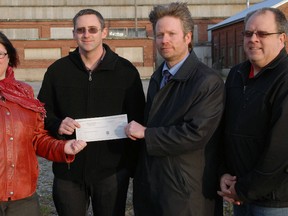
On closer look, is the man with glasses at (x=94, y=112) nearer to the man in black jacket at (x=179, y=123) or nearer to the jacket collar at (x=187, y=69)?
the man in black jacket at (x=179, y=123)

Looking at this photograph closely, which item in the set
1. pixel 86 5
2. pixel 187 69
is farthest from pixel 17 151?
pixel 86 5

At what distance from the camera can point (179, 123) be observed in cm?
305

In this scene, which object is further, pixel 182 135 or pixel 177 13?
pixel 177 13

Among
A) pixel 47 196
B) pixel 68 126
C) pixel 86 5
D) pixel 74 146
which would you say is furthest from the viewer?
pixel 86 5

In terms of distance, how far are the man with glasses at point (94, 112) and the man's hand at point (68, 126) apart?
0.11 m

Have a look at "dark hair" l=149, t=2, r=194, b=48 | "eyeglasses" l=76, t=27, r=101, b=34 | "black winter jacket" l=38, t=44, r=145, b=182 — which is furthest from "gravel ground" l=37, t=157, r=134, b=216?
"dark hair" l=149, t=2, r=194, b=48

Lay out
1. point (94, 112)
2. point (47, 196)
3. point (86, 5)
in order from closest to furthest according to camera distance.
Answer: point (94, 112) → point (47, 196) → point (86, 5)

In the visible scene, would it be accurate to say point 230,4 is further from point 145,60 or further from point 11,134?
point 11,134

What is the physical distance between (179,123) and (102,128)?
2.55 feet

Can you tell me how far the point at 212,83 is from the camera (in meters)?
3.04

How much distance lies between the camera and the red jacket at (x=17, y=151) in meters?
2.85

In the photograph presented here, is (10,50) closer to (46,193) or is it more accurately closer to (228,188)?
(228,188)

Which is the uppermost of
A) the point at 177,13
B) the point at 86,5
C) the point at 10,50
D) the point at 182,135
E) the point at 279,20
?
the point at 86,5

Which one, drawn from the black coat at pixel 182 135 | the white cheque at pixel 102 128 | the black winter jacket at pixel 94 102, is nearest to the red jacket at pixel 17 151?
the white cheque at pixel 102 128
